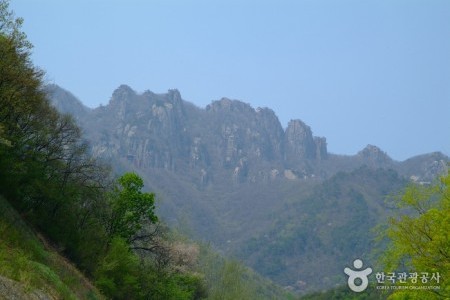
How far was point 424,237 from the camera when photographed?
20391mm

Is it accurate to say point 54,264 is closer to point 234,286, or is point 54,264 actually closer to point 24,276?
point 24,276

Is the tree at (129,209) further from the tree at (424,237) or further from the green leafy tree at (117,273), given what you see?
the tree at (424,237)

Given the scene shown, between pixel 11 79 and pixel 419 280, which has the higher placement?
pixel 11 79

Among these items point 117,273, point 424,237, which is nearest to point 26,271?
point 424,237

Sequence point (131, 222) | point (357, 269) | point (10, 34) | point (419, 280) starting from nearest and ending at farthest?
1. point (419, 280)
2. point (10, 34)
3. point (357, 269)
4. point (131, 222)

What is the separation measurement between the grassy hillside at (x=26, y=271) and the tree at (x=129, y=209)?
34.4 ft

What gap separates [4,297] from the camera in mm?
12508

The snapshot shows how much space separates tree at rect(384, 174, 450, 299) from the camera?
1902 cm

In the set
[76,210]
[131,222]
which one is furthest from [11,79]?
[131,222]

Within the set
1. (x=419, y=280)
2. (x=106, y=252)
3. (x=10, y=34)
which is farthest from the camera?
(x=106, y=252)

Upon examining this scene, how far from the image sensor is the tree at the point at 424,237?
62.4ft

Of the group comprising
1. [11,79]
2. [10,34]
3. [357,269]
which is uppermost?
[10,34]

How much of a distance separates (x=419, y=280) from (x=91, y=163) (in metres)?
25.9

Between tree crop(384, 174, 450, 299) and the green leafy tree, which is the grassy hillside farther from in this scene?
tree crop(384, 174, 450, 299)
